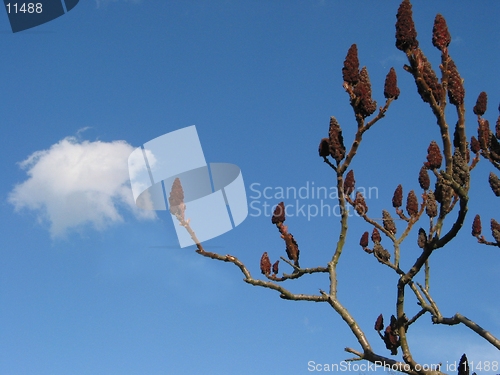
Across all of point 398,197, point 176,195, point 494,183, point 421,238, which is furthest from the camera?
point 398,197

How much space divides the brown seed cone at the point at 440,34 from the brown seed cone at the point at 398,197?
3.06 meters

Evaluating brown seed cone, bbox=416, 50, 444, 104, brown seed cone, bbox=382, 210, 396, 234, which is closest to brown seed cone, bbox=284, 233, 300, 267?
brown seed cone, bbox=416, 50, 444, 104

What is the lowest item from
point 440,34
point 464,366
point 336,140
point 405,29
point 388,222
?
point 464,366

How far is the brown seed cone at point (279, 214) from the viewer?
5.35m

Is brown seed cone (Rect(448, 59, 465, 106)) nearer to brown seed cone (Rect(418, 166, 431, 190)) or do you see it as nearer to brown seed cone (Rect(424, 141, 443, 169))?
brown seed cone (Rect(424, 141, 443, 169))

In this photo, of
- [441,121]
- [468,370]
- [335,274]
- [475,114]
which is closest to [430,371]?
[468,370]

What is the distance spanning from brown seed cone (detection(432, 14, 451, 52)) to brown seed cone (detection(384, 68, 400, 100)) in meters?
0.52

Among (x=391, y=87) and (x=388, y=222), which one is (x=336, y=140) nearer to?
(x=391, y=87)

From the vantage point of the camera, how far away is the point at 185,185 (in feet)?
25.0

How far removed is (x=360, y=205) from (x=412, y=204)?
102 centimetres

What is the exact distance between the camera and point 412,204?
6.92 metres

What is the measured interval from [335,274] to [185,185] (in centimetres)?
317

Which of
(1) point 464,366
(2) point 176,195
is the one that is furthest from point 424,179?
(2) point 176,195

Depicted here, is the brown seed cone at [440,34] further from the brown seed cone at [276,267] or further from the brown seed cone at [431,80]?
the brown seed cone at [276,267]
